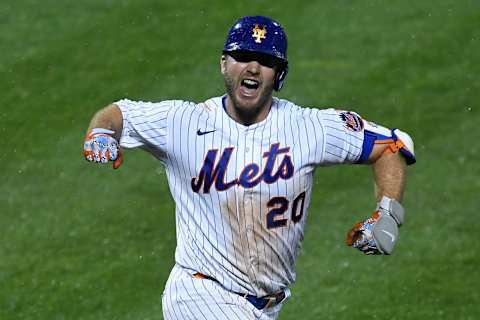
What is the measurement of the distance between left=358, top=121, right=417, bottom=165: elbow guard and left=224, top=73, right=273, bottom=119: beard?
2.09ft

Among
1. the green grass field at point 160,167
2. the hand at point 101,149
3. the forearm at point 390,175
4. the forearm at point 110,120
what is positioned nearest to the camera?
the hand at point 101,149

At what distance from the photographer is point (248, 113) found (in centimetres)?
712

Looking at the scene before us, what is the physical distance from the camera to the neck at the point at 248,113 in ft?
23.3

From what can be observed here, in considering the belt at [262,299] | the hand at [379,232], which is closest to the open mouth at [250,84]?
the hand at [379,232]

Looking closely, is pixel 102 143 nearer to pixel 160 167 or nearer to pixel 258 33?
pixel 258 33

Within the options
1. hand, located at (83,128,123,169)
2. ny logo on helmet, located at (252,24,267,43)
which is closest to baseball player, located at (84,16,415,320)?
ny logo on helmet, located at (252,24,267,43)

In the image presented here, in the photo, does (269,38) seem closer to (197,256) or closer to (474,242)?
(197,256)

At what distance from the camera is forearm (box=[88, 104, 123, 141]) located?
22.4ft

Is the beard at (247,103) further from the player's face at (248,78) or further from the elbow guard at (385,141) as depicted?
the elbow guard at (385,141)

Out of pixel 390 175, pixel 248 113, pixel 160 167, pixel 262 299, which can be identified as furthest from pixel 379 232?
pixel 160 167

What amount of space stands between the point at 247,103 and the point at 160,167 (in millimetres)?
5440

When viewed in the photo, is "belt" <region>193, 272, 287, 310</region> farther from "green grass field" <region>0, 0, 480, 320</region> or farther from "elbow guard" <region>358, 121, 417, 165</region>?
"green grass field" <region>0, 0, 480, 320</region>

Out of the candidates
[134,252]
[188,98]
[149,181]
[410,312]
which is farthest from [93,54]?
[410,312]

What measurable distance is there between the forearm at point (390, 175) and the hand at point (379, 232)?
4.1 inches
